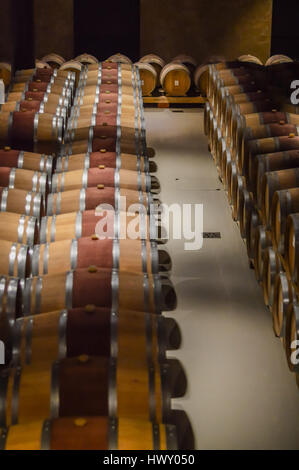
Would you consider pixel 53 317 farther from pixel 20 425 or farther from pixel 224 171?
pixel 224 171

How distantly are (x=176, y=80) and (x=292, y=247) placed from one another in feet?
27.9

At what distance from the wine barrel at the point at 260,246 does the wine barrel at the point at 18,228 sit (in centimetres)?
214

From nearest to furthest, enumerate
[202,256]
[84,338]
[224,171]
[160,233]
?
[84,338] < [202,256] < [160,233] < [224,171]

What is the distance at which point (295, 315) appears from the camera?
4.73 metres

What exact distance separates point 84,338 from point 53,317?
304 mm

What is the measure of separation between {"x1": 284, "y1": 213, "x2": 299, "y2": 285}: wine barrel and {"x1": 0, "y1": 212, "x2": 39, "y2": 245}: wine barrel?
211cm

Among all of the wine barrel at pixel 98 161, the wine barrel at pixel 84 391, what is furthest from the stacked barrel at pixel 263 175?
the wine barrel at pixel 84 391

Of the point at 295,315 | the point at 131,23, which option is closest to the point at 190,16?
the point at 131,23

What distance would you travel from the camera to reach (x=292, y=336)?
4.92 metres

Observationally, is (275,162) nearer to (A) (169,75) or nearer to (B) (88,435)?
(B) (88,435)

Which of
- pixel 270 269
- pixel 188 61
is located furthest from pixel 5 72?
pixel 270 269

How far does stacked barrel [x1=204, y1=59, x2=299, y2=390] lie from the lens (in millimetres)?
5156

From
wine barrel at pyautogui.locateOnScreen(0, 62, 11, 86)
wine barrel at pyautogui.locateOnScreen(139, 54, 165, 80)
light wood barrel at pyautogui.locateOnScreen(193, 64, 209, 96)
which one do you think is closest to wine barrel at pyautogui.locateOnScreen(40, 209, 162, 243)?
wine barrel at pyautogui.locateOnScreen(0, 62, 11, 86)

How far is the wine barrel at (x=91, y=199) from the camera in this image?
20.0 feet
